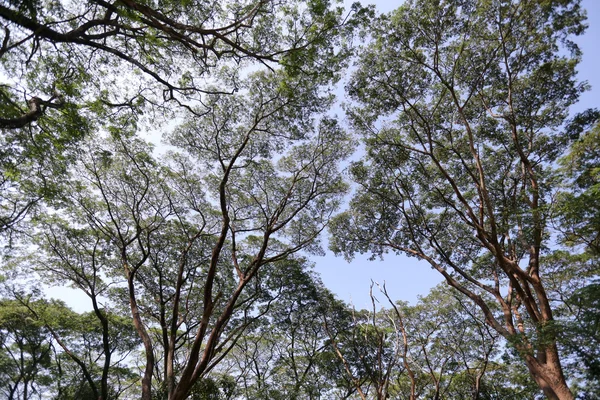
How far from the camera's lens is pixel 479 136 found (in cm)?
966

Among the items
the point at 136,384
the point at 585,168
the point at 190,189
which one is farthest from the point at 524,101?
the point at 136,384

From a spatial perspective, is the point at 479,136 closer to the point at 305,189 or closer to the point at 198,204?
the point at 305,189

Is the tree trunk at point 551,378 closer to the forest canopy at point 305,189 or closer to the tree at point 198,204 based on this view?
the forest canopy at point 305,189

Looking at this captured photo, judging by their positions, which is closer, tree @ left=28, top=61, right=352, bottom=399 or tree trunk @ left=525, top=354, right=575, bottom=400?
tree trunk @ left=525, top=354, right=575, bottom=400

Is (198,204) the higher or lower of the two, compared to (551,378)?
higher

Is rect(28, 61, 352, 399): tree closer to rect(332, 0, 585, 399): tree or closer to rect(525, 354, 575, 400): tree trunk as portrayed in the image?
rect(332, 0, 585, 399): tree

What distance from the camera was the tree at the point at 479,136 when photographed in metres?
7.48

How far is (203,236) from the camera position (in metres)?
11.7

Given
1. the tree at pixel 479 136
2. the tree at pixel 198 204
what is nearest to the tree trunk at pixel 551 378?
the tree at pixel 479 136

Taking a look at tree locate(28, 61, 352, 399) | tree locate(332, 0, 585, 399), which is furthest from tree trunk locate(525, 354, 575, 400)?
tree locate(28, 61, 352, 399)

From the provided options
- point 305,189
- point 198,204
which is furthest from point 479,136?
point 198,204

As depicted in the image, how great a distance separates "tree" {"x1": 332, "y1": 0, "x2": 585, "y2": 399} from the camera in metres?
7.48

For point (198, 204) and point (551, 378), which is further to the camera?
point (198, 204)

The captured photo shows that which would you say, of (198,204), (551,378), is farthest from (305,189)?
(551,378)
